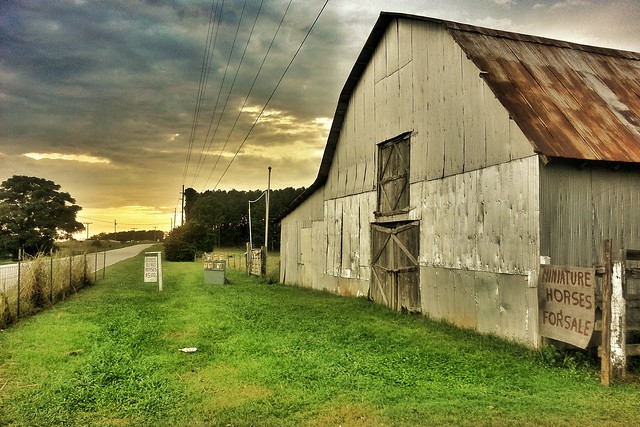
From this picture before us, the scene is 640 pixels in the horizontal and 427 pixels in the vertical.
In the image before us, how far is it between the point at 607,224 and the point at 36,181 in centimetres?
6484

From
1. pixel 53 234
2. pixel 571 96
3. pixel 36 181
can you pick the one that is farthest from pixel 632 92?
pixel 36 181

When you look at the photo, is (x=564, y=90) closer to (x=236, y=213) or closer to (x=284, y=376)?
(x=284, y=376)

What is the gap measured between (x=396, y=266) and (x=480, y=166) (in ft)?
16.1

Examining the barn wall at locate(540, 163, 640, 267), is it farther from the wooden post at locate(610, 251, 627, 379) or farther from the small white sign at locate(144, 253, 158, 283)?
the small white sign at locate(144, 253, 158, 283)

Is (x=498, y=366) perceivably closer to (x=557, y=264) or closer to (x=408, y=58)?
(x=557, y=264)

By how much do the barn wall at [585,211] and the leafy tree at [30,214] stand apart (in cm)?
5126

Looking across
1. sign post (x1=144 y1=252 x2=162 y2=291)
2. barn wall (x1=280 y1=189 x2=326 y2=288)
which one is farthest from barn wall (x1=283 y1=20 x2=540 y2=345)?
sign post (x1=144 y1=252 x2=162 y2=291)

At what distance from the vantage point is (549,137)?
1021 cm

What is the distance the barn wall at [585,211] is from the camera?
1001 cm

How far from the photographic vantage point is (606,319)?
25.4ft

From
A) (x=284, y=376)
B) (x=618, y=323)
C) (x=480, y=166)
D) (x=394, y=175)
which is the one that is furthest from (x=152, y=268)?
(x=618, y=323)

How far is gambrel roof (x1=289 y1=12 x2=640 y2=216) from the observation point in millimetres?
10320

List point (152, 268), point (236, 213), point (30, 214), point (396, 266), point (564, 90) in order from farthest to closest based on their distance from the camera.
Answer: point (236, 213) < point (30, 214) < point (152, 268) < point (396, 266) < point (564, 90)

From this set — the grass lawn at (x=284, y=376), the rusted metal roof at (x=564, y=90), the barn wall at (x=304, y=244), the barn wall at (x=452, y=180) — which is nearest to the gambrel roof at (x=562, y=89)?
the rusted metal roof at (x=564, y=90)
